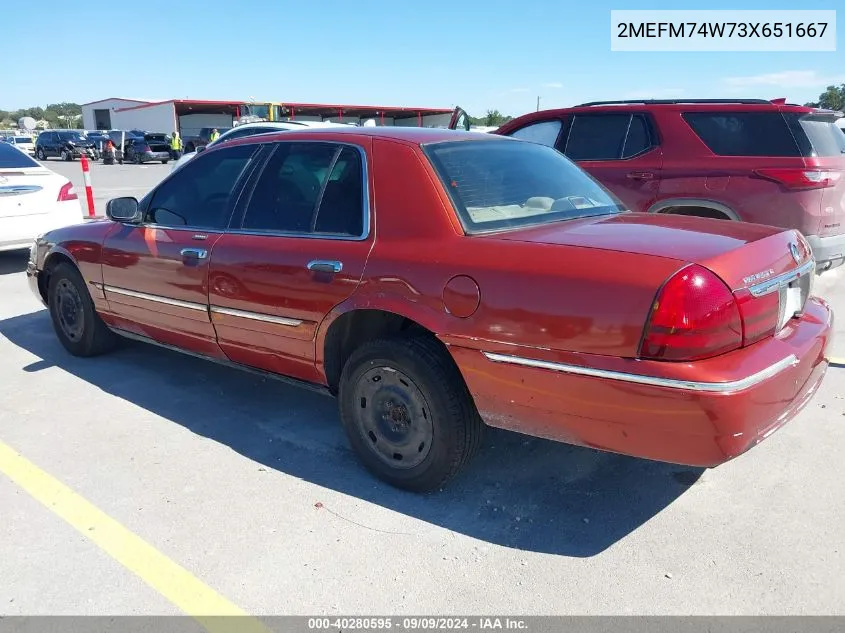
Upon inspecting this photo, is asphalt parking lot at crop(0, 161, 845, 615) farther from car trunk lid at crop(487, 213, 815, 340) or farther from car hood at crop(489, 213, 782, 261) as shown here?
car hood at crop(489, 213, 782, 261)

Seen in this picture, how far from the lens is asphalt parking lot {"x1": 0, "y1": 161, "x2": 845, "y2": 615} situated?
246 cm

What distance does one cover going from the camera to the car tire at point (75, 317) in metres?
4.83

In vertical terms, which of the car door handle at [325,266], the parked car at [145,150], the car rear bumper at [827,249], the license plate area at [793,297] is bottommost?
the car rear bumper at [827,249]

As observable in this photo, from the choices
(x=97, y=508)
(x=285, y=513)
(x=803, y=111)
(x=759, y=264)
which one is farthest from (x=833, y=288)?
(x=97, y=508)

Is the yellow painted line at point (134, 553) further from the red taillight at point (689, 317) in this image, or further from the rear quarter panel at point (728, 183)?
the rear quarter panel at point (728, 183)

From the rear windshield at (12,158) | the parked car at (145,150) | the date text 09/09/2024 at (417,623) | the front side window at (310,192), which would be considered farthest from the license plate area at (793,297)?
the parked car at (145,150)

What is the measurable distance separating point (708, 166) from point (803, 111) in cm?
83

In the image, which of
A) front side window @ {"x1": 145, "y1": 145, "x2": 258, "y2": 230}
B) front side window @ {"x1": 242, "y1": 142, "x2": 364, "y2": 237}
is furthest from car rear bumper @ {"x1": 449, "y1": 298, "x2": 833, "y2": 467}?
front side window @ {"x1": 145, "y1": 145, "x2": 258, "y2": 230}

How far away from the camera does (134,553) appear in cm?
272

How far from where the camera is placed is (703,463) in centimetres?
241

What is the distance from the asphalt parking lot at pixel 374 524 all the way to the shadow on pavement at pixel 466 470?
11mm

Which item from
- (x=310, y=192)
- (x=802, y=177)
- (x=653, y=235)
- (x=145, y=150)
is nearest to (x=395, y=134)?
(x=310, y=192)

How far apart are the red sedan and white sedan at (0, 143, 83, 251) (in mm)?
4384

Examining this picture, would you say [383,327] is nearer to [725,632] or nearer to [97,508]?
[97,508]
